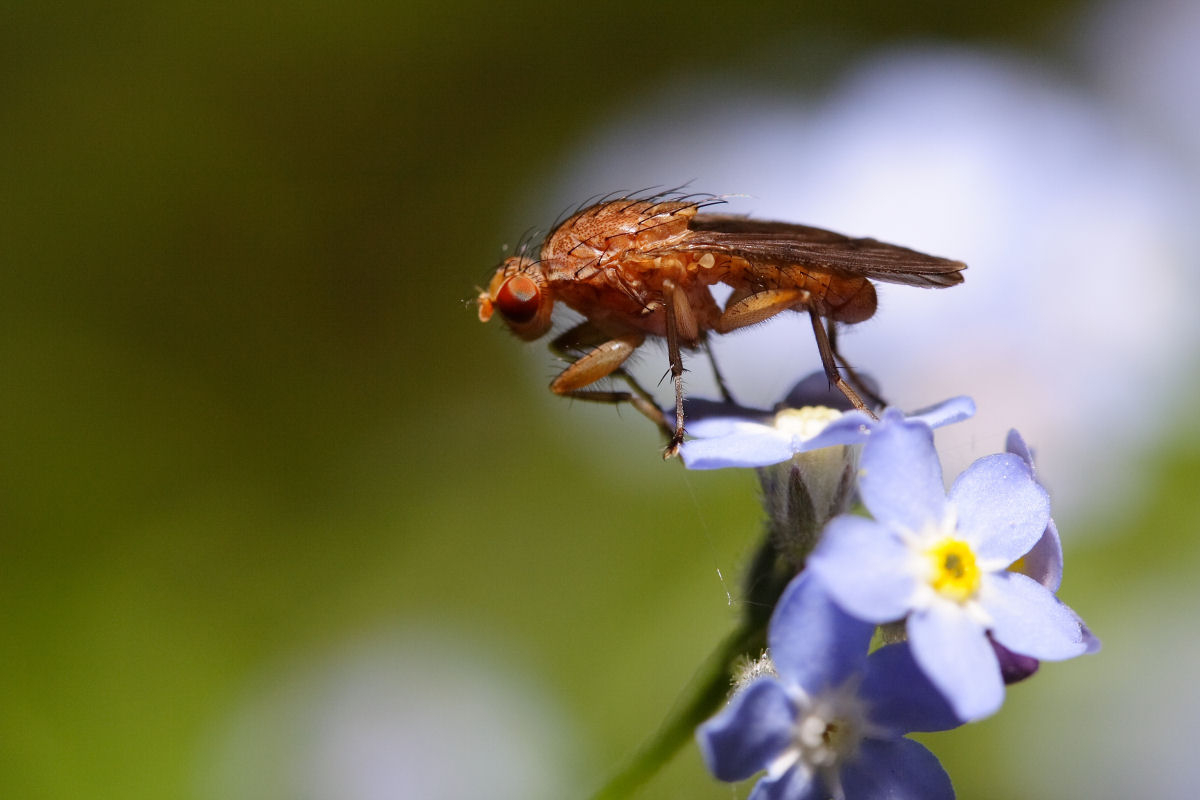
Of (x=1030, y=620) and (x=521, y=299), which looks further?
(x=521, y=299)

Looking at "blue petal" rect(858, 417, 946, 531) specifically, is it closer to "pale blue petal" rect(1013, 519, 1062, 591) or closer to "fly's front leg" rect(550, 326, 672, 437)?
"pale blue petal" rect(1013, 519, 1062, 591)

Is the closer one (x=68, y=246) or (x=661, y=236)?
(x=661, y=236)

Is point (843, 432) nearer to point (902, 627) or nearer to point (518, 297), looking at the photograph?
point (902, 627)

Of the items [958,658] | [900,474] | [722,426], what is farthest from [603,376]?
[958,658]

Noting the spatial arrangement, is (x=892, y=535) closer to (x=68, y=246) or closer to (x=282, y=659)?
(x=282, y=659)

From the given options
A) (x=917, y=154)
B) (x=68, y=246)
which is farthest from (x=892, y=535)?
(x=68, y=246)

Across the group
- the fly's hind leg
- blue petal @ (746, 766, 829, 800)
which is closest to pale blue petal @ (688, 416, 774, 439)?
the fly's hind leg

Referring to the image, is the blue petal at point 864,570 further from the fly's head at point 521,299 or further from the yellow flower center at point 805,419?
the fly's head at point 521,299
